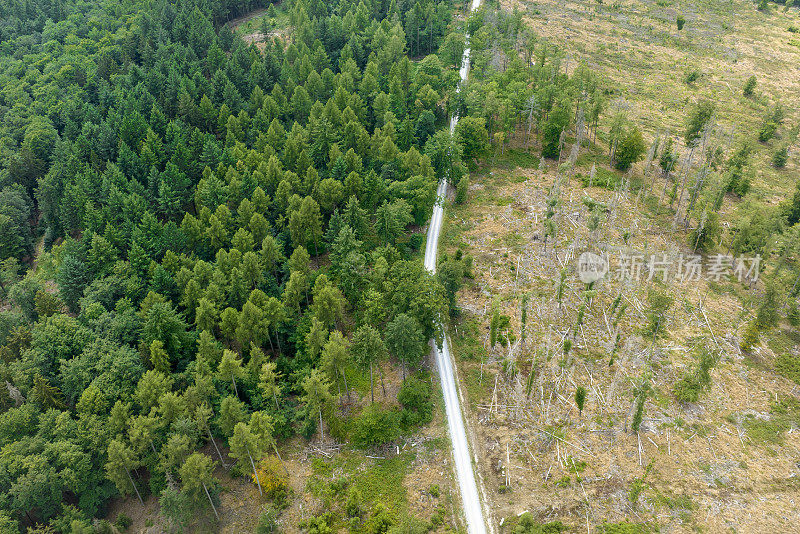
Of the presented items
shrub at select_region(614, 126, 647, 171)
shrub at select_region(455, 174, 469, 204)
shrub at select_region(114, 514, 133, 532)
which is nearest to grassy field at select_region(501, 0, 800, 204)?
shrub at select_region(614, 126, 647, 171)

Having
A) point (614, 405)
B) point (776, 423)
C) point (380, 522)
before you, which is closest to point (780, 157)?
point (776, 423)

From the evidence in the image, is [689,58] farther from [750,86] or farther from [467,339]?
[467,339]

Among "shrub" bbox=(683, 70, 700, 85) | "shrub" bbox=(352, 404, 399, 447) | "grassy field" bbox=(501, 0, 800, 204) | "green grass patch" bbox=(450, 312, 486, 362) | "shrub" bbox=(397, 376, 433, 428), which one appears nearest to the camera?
"shrub" bbox=(352, 404, 399, 447)

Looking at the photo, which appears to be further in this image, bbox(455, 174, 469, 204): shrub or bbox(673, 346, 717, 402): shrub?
bbox(455, 174, 469, 204): shrub

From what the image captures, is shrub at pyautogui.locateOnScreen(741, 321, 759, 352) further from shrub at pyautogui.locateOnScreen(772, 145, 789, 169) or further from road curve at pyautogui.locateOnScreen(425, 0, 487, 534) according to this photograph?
shrub at pyautogui.locateOnScreen(772, 145, 789, 169)

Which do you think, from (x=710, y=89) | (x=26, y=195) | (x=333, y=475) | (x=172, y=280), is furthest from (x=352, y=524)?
(x=710, y=89)

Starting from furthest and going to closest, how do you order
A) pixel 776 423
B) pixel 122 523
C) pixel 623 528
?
pixel 776 423 < pixel 122 523 < pixel 623 528
